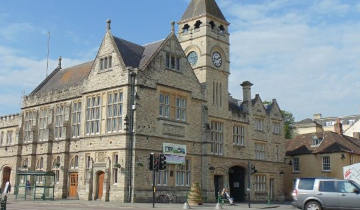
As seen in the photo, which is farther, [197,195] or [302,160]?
[302,160]

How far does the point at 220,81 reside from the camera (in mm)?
45469

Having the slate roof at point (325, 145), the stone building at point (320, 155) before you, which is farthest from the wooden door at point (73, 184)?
the slate roof at point (325, 145)

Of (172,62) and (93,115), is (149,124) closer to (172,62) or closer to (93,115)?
(93,115)

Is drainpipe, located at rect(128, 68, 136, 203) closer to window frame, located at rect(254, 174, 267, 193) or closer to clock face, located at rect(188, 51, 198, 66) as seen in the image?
clock face, located at rect(188, 51, 198, 66)

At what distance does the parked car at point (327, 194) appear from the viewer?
21.8 m

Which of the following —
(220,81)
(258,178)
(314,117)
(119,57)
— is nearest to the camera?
(119,57)

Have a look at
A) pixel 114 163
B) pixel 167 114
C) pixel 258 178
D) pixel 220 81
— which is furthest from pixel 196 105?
pixel 258 178

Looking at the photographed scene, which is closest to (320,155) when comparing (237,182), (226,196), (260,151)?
(260,151)

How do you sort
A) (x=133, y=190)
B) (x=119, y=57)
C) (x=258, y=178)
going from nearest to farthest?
1. (x=133, y=190)
2. (x=119, y=57)
3. (x=258, y=178)

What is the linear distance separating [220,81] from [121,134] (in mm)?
15641

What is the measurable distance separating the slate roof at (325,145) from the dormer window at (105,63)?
2971 cm

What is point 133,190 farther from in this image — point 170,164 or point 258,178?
point 258,178

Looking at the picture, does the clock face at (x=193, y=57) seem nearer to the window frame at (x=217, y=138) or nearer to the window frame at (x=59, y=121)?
the window frame at (x=217, y=138)

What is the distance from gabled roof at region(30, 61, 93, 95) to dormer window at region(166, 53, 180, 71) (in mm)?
8921
